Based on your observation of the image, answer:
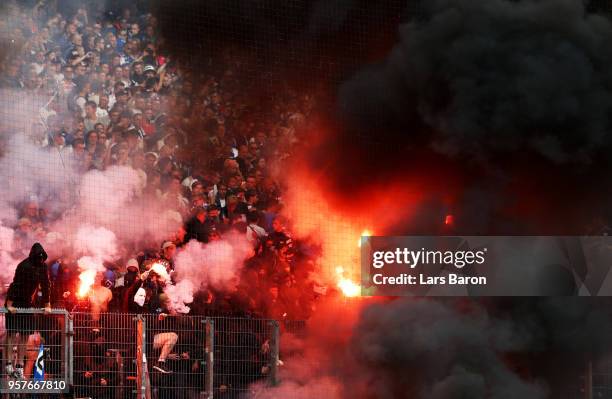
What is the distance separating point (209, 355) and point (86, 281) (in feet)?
4.78

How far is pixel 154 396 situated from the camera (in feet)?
32.8

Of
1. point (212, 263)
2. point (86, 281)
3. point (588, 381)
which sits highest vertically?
point (212, 263)

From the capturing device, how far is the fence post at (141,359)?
978cm

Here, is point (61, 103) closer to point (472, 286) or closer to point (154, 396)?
point (154, 396)

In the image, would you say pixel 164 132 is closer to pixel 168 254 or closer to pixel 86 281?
pixel 168 254

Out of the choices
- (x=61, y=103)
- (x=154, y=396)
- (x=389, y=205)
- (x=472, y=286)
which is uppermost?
(x=61, y=103)

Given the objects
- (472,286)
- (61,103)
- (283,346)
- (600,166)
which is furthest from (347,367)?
(61,103)

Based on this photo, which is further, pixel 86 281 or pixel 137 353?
pixel 86 281

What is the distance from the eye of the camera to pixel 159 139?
12055mm

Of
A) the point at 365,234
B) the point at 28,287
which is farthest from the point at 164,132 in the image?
the point at 28,287

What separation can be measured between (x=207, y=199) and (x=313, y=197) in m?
1.44

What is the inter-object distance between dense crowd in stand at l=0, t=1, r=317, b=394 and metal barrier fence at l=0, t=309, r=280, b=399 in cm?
55

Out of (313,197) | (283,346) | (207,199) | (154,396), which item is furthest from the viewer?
(313,197)

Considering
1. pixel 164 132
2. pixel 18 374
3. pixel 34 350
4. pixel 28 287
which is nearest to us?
pixel 18 374
